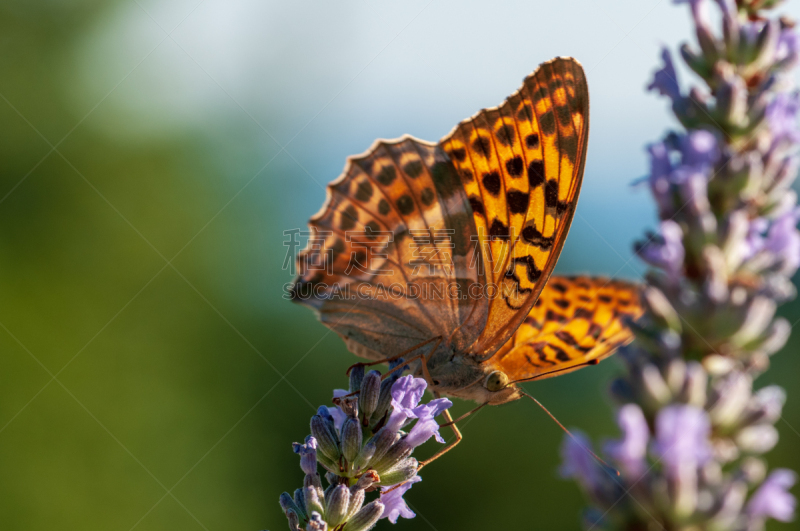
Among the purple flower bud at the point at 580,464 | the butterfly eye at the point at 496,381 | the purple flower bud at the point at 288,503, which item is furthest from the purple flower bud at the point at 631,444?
the butterfly eye at the point at 496,381

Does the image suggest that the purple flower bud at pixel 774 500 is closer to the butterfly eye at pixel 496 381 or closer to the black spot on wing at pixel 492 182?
the butterfly eye at pixel 496 381

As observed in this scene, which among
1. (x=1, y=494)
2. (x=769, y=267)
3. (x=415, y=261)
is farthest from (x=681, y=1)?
(x=1, y=494)

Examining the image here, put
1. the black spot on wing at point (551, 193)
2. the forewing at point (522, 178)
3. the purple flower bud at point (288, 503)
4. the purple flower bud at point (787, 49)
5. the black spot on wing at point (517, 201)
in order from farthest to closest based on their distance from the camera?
1. the black spot on wing at point (517, 201)
2. the black spot on wing at point (551, 193)
3. the forewing at point (522, 178)
4. the purple flower bud at point (288, 503)
5. the purple flower bud at point (787, 49)

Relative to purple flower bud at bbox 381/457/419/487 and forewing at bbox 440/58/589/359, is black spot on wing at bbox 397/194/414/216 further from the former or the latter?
purple flower bud at bbox 381/457/419/487

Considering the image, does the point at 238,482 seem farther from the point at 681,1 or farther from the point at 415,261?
the point at 681,1

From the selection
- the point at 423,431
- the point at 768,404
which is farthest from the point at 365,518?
the point at 768,404

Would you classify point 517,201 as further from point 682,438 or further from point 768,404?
point 682,438
